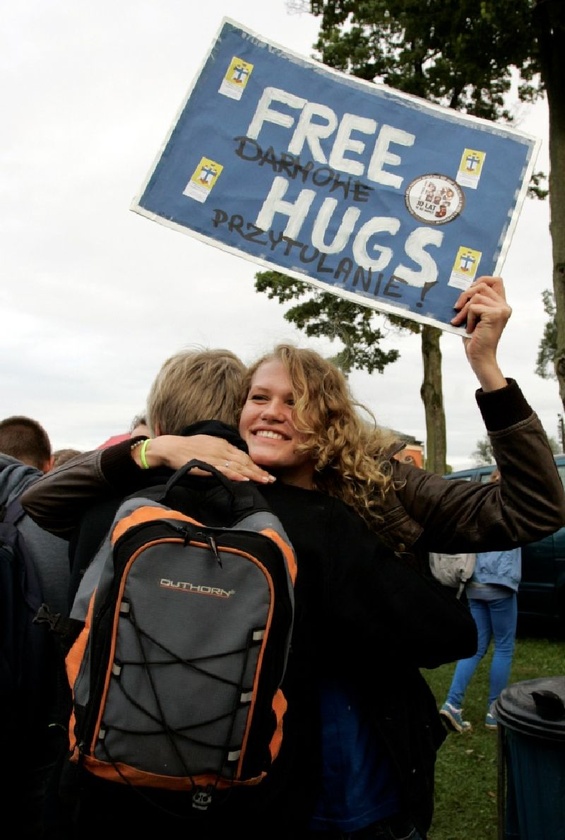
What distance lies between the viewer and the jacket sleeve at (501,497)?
1.73 m

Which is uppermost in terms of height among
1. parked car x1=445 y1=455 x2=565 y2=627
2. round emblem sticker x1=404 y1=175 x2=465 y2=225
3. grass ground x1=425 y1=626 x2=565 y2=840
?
round emblem sticker x1=404 y1=175 x2=465 y2=225

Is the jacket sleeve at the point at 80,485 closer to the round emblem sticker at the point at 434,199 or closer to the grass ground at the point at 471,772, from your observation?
the round emblem sticker at the point at 434,199

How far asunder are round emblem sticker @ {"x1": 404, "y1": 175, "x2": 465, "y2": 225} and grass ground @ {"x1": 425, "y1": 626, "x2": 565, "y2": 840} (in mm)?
2251

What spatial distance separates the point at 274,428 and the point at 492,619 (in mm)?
4397

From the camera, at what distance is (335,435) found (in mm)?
1823

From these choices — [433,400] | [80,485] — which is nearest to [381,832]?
[80,485]

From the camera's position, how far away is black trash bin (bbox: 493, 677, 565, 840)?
2809 mm

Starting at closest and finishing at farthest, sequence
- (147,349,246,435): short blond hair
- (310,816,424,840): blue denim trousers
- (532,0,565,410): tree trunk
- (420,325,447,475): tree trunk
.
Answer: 1. (310,816,424,840): blue denim trousers
2. (147,349,246,435): short blond hair
3. (532,0,565,410): tree trunk
4. (420,325,447,475): tree trunk

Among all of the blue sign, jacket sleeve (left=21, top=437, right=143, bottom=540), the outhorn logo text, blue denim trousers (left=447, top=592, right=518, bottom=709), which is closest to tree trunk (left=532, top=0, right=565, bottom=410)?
blue denim trousers (left=447, top=592, right=518, bottom=709)

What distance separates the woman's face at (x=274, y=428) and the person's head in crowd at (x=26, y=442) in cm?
179

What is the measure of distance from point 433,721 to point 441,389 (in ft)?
50.1

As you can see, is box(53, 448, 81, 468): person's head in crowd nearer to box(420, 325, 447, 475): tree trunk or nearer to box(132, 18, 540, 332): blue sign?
box(132, 18, 540, 332): blue sign

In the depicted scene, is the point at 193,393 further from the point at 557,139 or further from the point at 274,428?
the point at 557,139

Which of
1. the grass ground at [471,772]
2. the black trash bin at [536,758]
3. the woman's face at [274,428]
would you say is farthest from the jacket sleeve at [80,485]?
the grass ground at [471,772]
